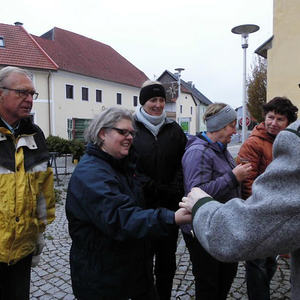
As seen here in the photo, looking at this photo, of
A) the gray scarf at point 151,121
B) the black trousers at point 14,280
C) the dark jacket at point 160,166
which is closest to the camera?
the black trousers at point 14,280

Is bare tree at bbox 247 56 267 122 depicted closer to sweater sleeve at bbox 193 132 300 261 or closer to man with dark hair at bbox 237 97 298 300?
man with dark hair at bbox 237 97 298 300

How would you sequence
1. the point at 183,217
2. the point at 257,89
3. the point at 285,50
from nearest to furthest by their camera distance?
the point at 183,217, the point at 285,50, the point at 257,89

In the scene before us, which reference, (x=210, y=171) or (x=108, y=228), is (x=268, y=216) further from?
(x=210, y=171)

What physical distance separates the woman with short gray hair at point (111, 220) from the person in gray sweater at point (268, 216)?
1.72 ft

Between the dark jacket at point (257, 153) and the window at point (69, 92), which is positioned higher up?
the window at point (69, 92)

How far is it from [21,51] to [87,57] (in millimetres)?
7870

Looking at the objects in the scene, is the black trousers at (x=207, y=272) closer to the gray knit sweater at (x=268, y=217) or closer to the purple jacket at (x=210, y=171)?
the purple jacket at (x=210, y=171)

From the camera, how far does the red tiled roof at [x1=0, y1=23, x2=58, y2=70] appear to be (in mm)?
23031

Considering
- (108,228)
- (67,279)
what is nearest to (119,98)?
(67,279)

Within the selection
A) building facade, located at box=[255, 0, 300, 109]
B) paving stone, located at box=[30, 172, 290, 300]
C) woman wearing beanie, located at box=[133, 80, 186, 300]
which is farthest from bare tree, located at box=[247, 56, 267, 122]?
woman wearing beanie, located at box=[133, 80, 186, 300]

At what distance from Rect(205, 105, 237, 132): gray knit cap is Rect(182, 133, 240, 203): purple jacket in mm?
127

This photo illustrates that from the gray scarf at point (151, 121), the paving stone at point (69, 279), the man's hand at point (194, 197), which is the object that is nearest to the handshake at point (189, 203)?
the man's hand at point (194, 197)

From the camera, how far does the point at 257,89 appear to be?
22.0 meters

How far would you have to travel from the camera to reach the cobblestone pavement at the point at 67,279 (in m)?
3.10
